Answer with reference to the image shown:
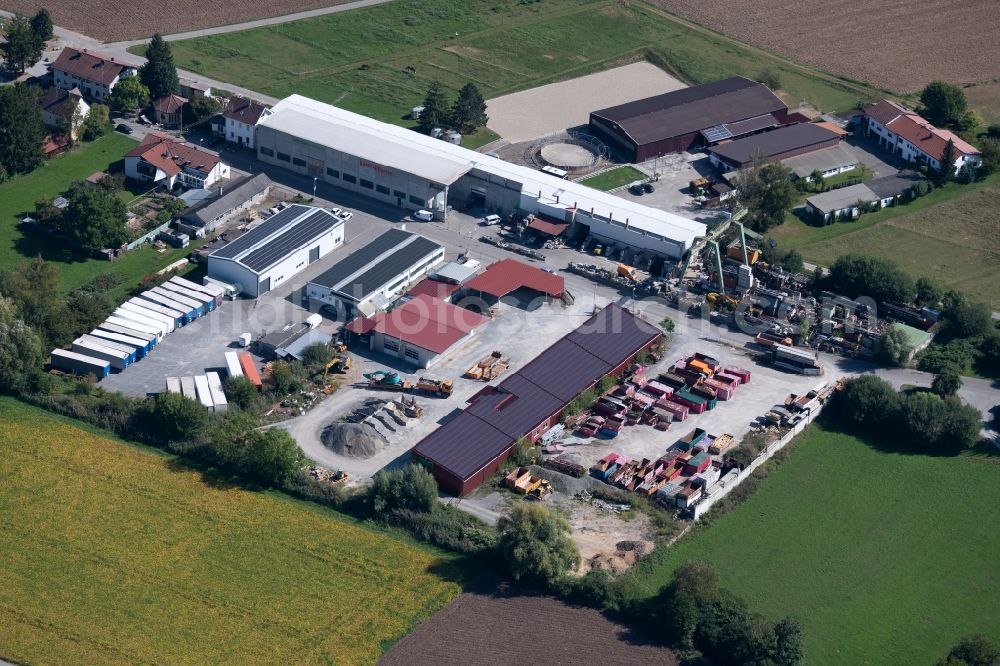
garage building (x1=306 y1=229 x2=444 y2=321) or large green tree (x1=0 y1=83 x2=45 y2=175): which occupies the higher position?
large green tree (x1=0 y1=83 x2=45 y2=175)

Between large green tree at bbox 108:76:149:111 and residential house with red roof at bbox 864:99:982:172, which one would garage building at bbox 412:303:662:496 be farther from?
large green tree at bbox 108:76:149:111

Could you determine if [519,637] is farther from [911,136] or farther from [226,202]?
[911,136]

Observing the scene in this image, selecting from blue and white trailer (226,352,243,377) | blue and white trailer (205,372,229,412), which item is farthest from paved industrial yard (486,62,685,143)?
blue and white trailer (205,372,229,412)

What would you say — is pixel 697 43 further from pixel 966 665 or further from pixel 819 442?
pixel 966 665

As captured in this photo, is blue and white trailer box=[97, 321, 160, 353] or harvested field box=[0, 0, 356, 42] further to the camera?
harvested field box=[0, 0, 356, 42]

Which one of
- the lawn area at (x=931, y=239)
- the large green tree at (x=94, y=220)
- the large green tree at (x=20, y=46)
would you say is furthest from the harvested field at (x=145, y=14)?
the lawn area at (x=931, y=239)
